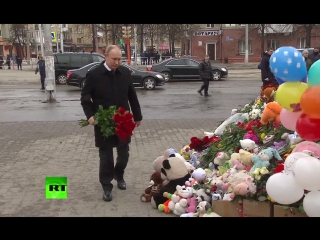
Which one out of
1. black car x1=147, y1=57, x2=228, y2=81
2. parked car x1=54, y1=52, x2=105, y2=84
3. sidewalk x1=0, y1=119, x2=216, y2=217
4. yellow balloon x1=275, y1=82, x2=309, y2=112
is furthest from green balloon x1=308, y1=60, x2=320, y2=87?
black car x1=147, y1=57, x2=228, y2=81

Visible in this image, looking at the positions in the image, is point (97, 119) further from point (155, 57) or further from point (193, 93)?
point (155, 57)

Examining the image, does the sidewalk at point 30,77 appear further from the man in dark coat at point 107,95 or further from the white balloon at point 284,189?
the white balloon at point 284,189

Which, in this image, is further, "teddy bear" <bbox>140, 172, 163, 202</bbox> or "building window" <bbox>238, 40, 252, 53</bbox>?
"building window" <bbox>238, 40, 252, 53</bbox>

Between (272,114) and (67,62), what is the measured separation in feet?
64.5

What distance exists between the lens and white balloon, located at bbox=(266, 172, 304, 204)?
3727 mm

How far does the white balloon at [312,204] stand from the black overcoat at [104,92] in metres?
2.36

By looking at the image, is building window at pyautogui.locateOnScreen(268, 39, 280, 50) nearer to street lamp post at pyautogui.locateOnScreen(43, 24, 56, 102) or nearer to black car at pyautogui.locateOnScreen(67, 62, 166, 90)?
black car at pyautogui.locateOnScreen(67, 62, 166, 90)

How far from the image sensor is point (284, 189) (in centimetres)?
374

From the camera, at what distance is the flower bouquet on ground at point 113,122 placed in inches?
192

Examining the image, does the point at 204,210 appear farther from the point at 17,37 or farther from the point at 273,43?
the point at 17,37

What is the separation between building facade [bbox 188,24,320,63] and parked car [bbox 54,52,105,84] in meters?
26.7

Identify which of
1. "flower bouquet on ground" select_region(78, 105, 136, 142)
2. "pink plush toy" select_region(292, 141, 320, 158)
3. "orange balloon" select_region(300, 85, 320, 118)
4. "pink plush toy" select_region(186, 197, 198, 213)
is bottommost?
"pink plush toy" select_region(186, 197, 198, 213)

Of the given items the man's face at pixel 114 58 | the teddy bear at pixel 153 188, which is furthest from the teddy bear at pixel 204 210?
the man's face at pixel 114 58
